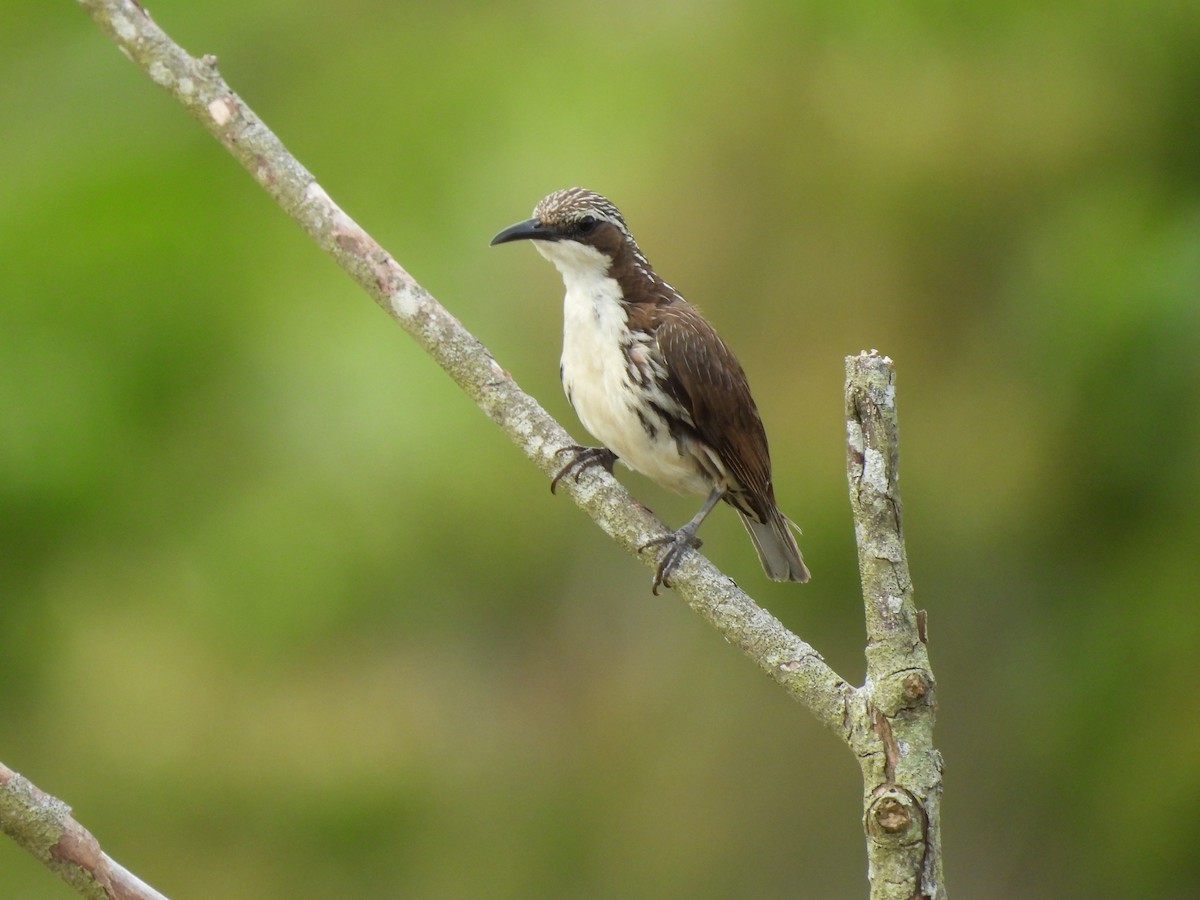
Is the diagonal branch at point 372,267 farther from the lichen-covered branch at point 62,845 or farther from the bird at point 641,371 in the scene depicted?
the lichen-covered branch at point 62,845

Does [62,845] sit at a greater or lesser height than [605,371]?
lesser

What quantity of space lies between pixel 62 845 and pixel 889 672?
1509 millimetres

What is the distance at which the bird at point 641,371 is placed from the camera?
13.2ft

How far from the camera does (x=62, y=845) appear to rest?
2.37 m

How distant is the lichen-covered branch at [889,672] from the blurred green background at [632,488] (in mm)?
3560

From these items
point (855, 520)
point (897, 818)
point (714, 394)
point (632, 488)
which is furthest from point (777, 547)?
point (897, 818)

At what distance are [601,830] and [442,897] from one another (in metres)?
0.98

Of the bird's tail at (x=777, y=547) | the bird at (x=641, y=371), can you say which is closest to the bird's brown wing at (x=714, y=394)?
the bird at (x=641, y=371)

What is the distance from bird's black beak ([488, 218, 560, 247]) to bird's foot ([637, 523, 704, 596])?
1087 millimetres

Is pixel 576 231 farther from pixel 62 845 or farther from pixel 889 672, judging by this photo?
pixel 62 845

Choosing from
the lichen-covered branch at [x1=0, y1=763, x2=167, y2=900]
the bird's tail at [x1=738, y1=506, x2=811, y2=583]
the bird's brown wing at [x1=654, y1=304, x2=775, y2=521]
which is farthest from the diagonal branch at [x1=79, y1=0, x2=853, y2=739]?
the lichen-covered branch at [x1=0, y1=763, x2=167, y2=900]

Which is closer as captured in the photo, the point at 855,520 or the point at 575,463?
the point at 855,520

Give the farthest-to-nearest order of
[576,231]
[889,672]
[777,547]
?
1. [777,547]
2. [576,231]
3. [889,672]

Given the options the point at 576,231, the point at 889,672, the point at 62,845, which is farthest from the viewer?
the point at 576,231
